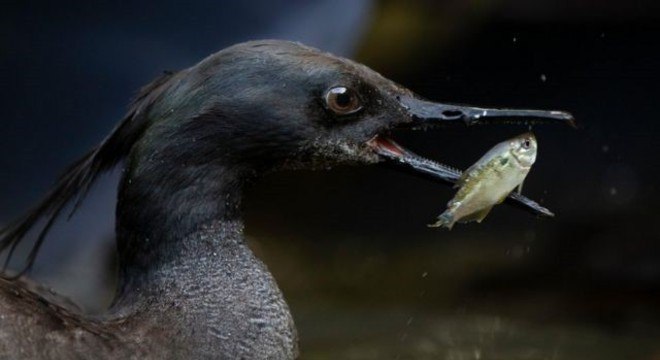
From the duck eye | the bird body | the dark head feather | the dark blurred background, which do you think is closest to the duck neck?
the bird body

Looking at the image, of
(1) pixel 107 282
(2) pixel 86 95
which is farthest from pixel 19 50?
(1) pixel 107 282

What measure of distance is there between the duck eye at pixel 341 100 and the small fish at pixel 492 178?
334 millimetres

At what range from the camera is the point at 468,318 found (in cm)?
571

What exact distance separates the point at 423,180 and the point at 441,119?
1902mm

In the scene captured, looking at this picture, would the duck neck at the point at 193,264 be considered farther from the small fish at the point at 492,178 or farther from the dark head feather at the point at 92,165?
the small fish at the point at 492,178

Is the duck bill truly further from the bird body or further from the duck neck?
the duck neck

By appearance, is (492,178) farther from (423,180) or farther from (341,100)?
(423,180)

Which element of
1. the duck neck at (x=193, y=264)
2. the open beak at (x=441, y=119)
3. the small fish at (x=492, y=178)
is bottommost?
the duck neck at (x=193, y=264)

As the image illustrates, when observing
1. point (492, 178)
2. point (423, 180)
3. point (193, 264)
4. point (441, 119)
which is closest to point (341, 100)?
point (441, 119)

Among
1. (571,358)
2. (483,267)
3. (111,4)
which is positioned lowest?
(571,358)

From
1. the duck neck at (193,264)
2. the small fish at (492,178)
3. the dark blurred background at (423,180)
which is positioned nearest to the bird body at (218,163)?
the duck neck at (193,264)

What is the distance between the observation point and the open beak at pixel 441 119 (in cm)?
352

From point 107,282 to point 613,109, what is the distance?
2.14 m

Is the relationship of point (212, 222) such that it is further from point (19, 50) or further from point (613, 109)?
point (613, 109)
